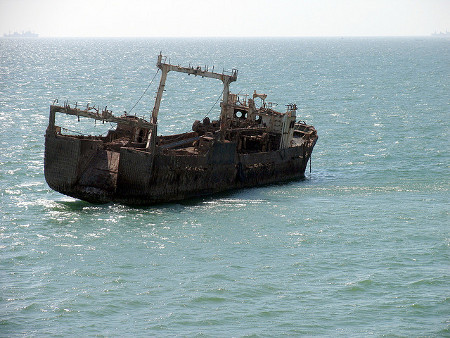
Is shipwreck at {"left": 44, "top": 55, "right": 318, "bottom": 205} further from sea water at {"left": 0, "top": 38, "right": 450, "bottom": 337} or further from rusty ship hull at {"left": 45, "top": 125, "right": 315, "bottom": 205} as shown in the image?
sea water at {"left": 0, "top": 38, "right": 450, "bottom": 337}

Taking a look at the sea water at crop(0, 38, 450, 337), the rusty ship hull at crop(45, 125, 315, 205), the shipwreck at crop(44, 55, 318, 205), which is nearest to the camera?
the sea water at crop(0, 38, 450, 337)

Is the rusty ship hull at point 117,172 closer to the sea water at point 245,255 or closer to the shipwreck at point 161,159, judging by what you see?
the shipwreck at point 161,159

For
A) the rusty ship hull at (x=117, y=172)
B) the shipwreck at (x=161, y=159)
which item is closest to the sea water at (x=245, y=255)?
the rusty ship hull at (x=117, y=172)

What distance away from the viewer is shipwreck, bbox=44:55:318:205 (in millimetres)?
31234

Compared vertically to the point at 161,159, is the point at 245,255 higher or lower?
lower

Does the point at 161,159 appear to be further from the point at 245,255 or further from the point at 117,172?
the point at 245,255

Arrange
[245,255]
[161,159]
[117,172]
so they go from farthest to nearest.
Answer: [161,159] < [117,172] < [245,255]

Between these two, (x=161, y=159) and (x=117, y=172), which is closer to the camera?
(x=117, y=172)

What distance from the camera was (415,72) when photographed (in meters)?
121

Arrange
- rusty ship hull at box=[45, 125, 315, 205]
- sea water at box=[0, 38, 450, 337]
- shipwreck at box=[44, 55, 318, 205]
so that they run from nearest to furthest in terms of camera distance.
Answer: sea water at box=[0, 38, 450, 337] → rusty ship hull at box=[45, 125, 315, 205] → shipwreck at box=[44, 55, 318, 205]

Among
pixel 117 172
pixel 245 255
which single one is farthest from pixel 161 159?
pixel 245 255

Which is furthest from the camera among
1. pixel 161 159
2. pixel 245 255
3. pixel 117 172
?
pixel 161 159

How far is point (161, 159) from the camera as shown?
1238 inches

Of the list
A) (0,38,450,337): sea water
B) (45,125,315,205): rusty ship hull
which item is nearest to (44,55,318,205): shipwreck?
(45,125,315,205): rusty ship hull
